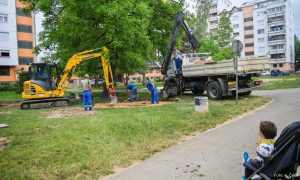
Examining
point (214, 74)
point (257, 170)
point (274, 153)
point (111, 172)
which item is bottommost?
point (111, 172)

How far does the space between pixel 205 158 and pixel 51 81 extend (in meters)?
14.2

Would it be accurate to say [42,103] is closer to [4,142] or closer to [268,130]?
[4,142]

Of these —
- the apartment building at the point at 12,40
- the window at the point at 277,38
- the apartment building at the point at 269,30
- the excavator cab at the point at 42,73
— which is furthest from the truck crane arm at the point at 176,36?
the window at the point at 277,38

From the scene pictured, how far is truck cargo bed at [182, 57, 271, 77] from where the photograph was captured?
15195mm

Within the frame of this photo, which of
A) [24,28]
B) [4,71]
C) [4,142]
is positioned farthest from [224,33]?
[4,142]

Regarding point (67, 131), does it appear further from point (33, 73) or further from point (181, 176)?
point (33, 73)

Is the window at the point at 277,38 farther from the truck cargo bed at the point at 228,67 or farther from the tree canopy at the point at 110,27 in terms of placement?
the truck cargo bed at the point at 228,67

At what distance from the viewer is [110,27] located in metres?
16.6

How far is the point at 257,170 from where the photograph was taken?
3.69m

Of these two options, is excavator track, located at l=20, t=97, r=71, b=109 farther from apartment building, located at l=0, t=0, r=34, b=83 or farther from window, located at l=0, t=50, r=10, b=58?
window, located at l=0, t=50, r=10, b=58

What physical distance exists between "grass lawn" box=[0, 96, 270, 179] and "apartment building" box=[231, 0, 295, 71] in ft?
225

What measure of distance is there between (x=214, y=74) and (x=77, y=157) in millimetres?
11446

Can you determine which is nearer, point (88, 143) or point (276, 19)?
point (88, 143)

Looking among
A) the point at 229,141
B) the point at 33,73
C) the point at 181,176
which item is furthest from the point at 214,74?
the point at 181,176
